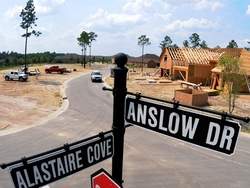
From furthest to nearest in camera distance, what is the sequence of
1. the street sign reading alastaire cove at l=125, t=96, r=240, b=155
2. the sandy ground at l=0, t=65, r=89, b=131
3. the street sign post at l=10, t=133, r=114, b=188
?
the sandy ground at l=0, t=65, r=89, b=131 < the street sign reading alastaire cove at l=125, t=96, r=240, b=155 < the street sign post at l=10, t=133, r=114, b=188

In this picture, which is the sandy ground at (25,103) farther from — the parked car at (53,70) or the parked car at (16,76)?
the parked car at (53,70)

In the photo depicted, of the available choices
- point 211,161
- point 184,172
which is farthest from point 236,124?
point 211,161

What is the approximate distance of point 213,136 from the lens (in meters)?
3.79

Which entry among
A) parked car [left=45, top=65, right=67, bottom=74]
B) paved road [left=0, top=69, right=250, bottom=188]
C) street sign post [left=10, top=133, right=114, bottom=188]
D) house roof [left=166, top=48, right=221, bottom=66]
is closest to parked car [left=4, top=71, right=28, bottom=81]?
parked car [left=45, top=65, right=67, bottom=74]

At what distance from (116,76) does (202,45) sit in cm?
11590

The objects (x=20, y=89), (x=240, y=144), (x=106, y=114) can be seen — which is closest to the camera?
(x=240, y=144)

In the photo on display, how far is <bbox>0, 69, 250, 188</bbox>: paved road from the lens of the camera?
16.0 metres

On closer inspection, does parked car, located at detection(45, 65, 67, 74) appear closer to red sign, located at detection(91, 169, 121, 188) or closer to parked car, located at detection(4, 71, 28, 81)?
parked car, located at detection(4, 71, 28, 81)

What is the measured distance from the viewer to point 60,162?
3.90 metres

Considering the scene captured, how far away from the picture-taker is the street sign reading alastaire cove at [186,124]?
372cm

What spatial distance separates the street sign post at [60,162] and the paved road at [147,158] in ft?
37.1

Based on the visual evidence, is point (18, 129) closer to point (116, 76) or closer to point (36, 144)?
point (36, 144)

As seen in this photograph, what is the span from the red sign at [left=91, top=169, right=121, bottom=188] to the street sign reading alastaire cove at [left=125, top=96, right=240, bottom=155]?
669mm

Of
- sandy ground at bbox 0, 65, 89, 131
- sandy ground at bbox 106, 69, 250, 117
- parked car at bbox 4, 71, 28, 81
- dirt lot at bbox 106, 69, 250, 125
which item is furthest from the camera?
parked car at bbox 4, 71, 28, 81
